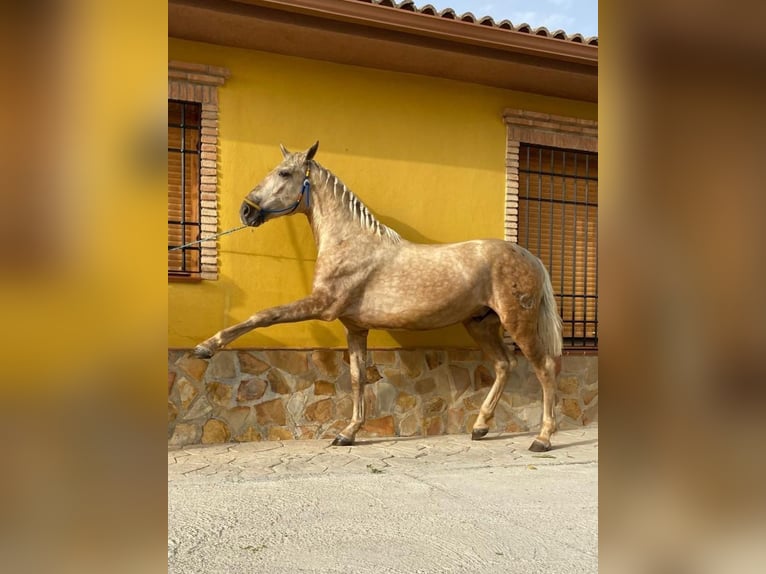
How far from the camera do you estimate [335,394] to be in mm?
5180

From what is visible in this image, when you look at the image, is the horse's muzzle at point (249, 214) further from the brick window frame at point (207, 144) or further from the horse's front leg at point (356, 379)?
the horse's front leg at point (356, 379)

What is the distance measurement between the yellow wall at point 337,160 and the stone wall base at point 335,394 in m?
0.17

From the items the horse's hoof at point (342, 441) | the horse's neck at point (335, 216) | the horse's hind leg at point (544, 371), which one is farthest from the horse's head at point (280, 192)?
the horse's hind leg at point (544, 371)

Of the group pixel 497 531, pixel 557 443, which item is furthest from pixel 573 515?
pixel 557 443

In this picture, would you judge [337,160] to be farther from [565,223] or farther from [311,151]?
[565,223]

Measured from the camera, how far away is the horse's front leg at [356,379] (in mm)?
4777

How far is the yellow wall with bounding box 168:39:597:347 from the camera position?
16.7 ft

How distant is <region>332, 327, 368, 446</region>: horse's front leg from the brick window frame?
1.30 meters

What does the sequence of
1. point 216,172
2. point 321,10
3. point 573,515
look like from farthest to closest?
point 216,172 → point 321,10 → point 573,515
